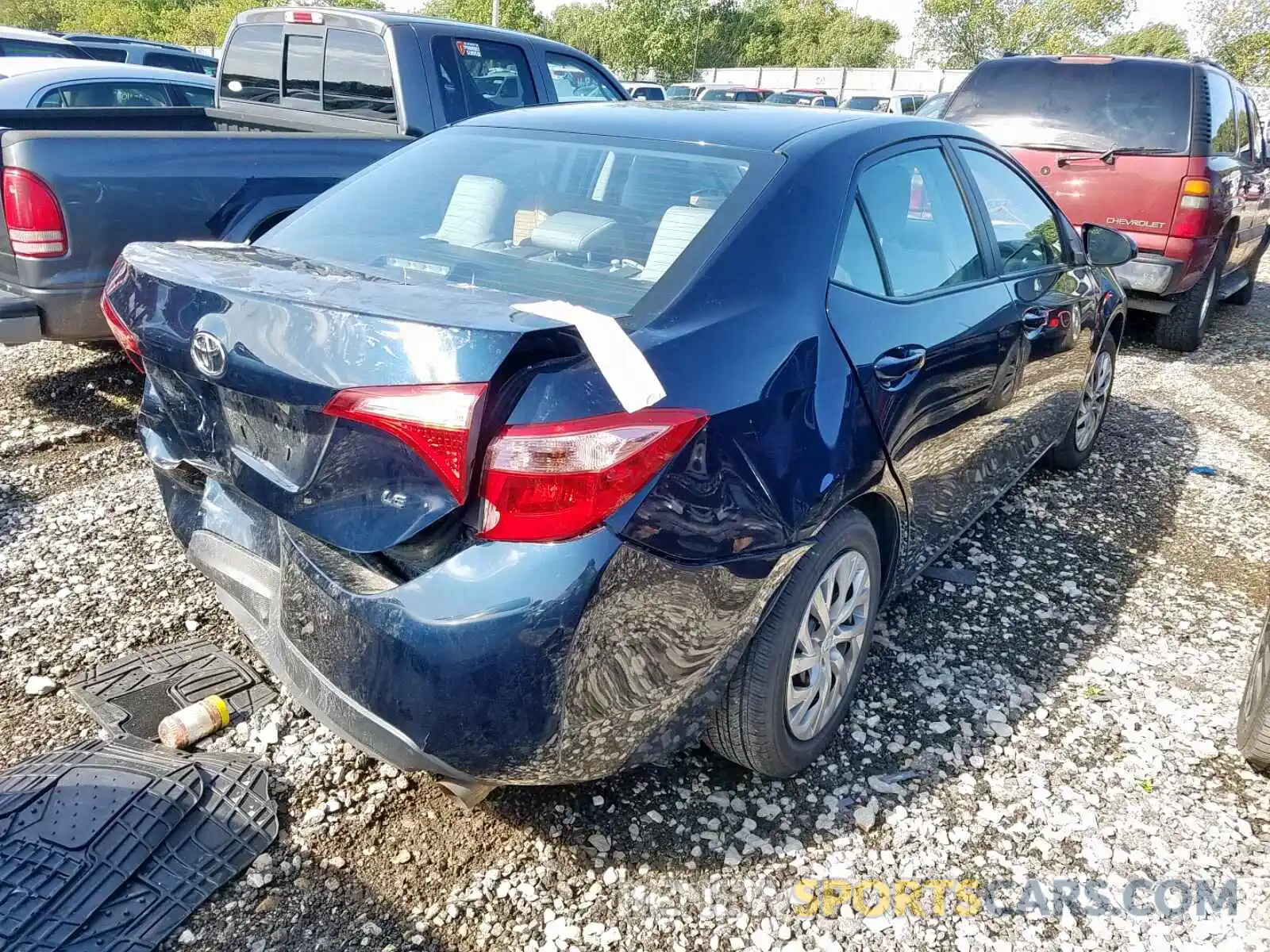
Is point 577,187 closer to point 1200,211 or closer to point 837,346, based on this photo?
point 837,346

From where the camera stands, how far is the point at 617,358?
6.07 feet

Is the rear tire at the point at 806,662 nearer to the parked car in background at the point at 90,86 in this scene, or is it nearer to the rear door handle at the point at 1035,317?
the rear door handle at the point at 1035,317

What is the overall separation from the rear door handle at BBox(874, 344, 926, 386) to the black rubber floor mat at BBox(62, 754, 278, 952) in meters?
1.89

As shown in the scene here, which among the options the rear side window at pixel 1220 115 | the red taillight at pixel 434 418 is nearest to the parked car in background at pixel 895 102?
the rear side window at pixel 1220 115

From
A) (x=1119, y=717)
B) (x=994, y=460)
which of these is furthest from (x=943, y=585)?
(x=1119, y=717)

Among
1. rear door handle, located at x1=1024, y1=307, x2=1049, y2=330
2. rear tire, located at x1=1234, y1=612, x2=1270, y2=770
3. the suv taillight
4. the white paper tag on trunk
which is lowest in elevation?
rear tire, located at x1=1234, y1=612, x2=1270, y2=770

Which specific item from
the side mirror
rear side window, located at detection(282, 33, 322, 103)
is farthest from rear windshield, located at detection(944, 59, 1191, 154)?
rear side window, located at detection(282, 33, 322, 103)

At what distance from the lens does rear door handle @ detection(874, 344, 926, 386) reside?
8.24 ft

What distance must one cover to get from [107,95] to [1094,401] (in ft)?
25.3

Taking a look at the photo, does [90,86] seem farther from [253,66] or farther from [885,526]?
[885,526]

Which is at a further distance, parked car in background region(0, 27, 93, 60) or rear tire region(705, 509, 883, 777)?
parked car in background region(0, 27, 93, 60)

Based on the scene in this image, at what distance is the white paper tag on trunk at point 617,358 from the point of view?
183cm

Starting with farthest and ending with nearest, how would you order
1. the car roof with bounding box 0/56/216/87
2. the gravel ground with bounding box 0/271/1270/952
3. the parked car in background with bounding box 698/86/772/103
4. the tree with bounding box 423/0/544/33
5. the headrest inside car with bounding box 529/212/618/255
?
the tree with bounding box 423/0/544/33 → the parked car in background with bounding box 698/86/772/103 → the car roof with bounding box 0/56/216/87 → the headrest inside car with bounding box 529/212/618/255 → the gravel ground with bounding box 0/271/1270/952

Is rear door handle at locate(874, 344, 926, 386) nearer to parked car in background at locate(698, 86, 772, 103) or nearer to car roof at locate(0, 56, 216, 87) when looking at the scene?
car roof at locate(0, 56, 216, 87)
